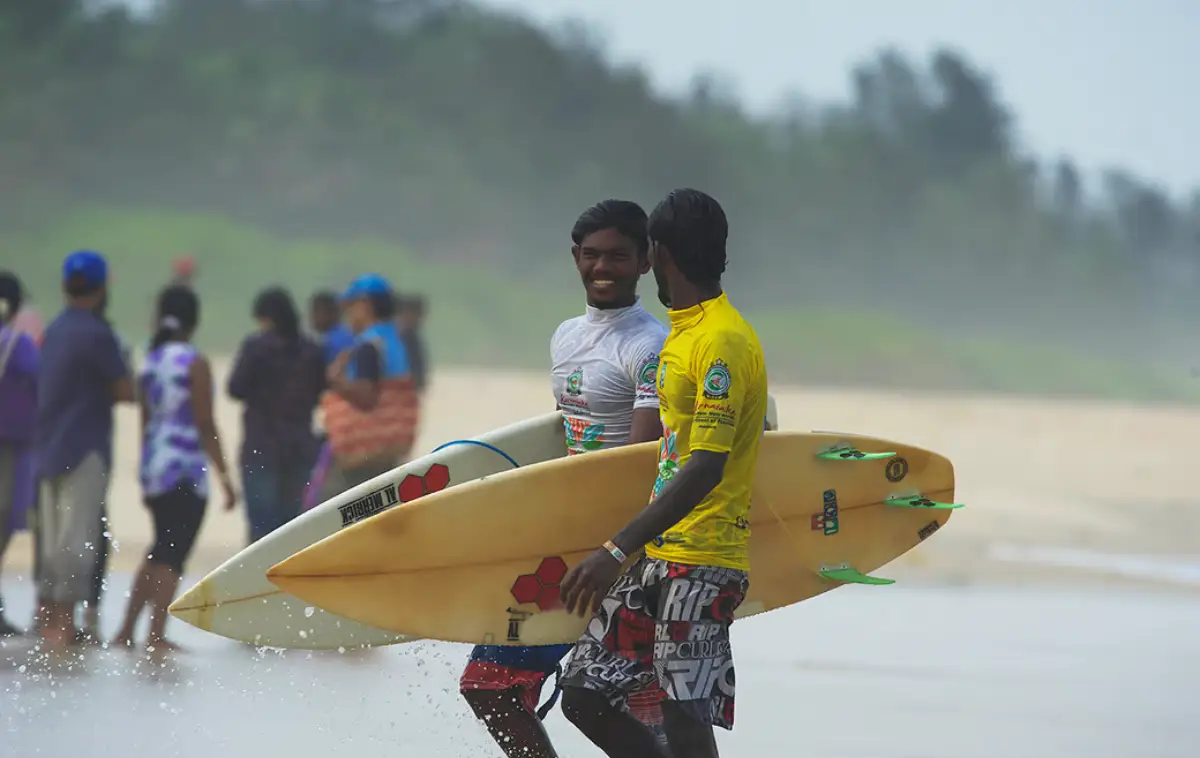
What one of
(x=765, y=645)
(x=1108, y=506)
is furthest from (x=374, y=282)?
(x=1108, y=506)

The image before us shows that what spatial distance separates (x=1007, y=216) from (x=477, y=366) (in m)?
28.6

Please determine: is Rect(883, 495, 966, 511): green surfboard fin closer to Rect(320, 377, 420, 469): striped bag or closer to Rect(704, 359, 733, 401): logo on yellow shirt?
Rect(704, 359, 733, 401): logo on yellow shirt

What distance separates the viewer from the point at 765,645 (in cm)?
1063

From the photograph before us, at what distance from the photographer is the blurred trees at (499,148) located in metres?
77.4

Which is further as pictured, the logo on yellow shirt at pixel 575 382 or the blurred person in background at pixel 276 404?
the blurred person in background at pixel 276 404

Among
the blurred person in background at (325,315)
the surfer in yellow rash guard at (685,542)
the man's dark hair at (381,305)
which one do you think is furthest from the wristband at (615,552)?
the blurred person in background at (325,315)

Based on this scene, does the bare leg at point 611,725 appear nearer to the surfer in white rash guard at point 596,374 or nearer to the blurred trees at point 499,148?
the surfer in white rash guard at point 596,374

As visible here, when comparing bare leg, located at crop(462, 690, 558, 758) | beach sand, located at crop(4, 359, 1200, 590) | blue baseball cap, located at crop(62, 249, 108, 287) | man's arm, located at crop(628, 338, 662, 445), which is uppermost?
blue baseball cap, located at crop(62, 249, 108, 287)

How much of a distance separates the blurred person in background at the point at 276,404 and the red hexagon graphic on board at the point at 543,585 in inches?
207

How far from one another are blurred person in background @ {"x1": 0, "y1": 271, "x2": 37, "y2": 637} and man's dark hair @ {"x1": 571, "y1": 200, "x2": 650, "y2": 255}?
6017 millimetres

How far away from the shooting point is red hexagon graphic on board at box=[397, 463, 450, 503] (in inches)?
254

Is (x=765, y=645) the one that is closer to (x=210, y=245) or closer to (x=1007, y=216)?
(x=210, y=245)

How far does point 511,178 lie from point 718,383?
77.7m

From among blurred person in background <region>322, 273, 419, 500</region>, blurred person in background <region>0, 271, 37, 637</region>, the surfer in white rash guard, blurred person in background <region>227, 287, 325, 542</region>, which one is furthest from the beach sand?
the surfer in white rash guard
